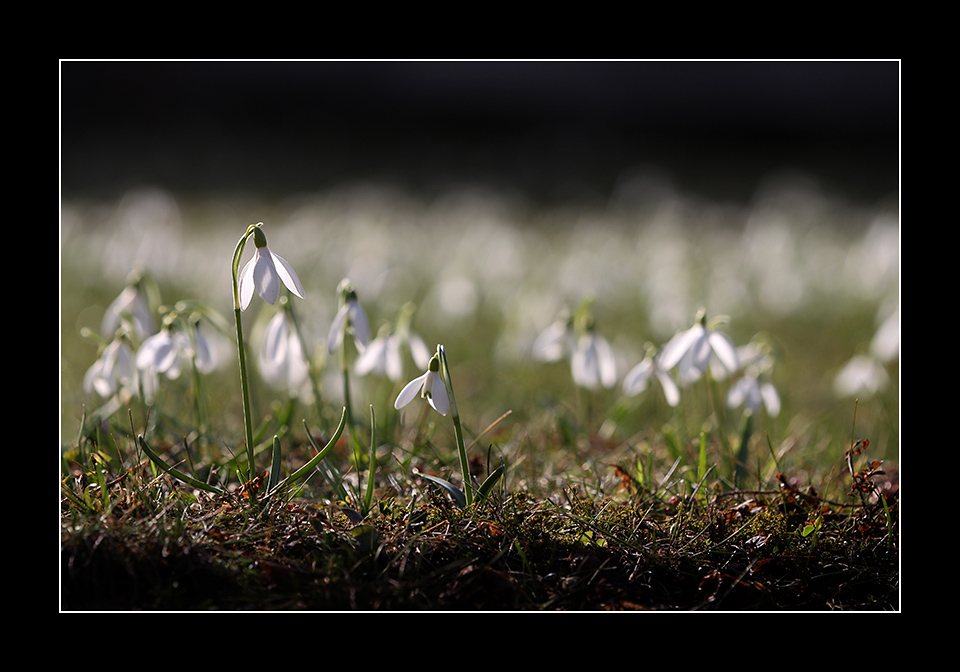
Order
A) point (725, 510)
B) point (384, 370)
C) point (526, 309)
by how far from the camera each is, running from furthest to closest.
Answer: point (526, 309)
point (384, 370)
point (725, 510)

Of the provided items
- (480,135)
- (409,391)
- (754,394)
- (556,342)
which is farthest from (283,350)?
(480,135)

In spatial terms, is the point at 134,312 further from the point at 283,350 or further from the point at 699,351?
the point at 699,351

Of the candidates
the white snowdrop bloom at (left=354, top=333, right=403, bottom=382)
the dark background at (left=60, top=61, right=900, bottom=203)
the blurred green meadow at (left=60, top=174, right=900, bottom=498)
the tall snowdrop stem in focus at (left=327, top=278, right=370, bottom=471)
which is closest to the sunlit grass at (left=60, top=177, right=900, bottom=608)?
the blurred green meadow at (left=60, top=174, right=900, bottom=498)

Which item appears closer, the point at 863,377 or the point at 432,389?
the point at 432,389

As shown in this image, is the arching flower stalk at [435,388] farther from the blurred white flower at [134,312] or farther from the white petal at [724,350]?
the blurred white flower at [134,312]

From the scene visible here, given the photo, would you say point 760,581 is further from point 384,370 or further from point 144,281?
point 144,281

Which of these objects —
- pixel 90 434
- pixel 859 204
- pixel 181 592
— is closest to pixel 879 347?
pixel 181 592

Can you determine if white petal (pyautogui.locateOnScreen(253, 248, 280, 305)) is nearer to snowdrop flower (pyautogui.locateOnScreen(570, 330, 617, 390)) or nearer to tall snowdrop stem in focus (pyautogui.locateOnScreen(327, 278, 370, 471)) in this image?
tall snowdrop stem in focus (pyautogui.locateOnScreen(327, 278, 370, 471))
